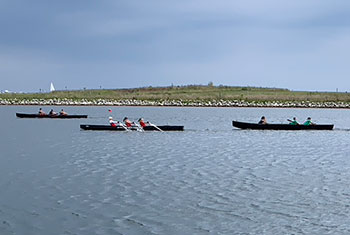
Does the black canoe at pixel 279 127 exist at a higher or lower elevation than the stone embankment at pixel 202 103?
lower

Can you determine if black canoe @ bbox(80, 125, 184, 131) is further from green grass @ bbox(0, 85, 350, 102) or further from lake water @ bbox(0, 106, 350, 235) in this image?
green grass @ bbox(0, 85, 350, 102)

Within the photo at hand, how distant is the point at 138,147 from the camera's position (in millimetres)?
32250

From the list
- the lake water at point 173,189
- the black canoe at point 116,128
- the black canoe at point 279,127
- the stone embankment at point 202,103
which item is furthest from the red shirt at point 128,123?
the stone embankment at point 202,103

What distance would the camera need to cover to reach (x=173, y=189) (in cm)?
1836

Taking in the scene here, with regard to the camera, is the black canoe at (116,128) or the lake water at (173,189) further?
the black canoe at (116,128)

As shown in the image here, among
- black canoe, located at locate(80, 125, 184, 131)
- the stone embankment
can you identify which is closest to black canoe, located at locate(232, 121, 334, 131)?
black canoe, located at locate(80, 125, 184, 131)

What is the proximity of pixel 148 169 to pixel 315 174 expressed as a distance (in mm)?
7025

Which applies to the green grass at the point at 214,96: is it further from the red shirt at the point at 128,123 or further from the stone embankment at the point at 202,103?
the red shirt at the point at 128,123

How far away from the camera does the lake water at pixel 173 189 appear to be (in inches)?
551

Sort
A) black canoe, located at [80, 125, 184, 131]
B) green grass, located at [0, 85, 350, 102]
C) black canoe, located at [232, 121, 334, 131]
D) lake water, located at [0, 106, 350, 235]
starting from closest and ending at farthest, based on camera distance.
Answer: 1. lake water, located at [0, 106, 350, 235]
2. black canoe, located at [80, 125, 184, 131]
3. black canoe, located at [232, 121, 334, 131]
4. green grass, located at [0, 85, 350, 102]

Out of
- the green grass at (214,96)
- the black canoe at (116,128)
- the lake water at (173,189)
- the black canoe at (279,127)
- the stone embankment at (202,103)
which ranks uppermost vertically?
the green grass at (214,96)

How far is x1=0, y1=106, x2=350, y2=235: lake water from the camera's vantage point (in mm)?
13984

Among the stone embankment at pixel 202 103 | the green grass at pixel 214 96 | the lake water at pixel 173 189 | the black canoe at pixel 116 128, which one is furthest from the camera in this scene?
the green grass at pixel 214 96

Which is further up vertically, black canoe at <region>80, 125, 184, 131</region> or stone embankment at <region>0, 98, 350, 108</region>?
stone embankment at <region>0, 98, 350, 108</region>
